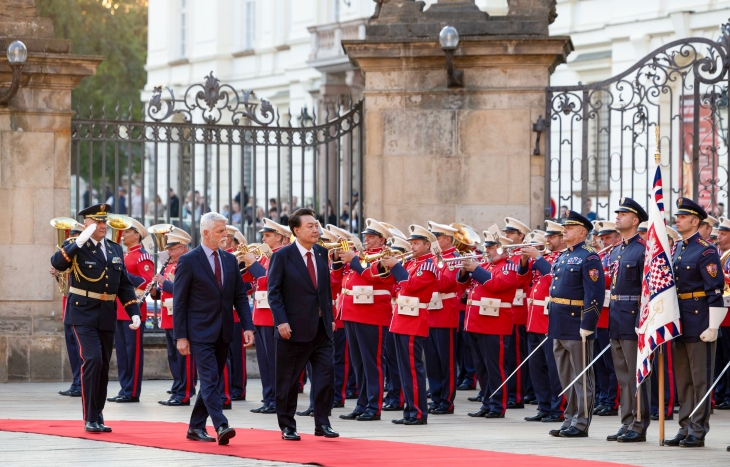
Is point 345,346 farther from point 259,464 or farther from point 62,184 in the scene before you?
point 259,464

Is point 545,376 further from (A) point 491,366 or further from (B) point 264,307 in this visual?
(B) point 264,307

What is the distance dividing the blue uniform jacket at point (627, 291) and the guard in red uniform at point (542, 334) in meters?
1.35

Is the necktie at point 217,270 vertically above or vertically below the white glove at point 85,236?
below

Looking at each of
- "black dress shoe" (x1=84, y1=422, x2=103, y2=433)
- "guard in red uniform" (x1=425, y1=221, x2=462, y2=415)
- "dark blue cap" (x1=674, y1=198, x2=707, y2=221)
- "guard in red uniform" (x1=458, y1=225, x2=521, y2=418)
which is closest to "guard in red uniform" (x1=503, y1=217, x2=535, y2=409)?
"guard in red uniform" (x1=458, y1=225, x2=521, y2=418)

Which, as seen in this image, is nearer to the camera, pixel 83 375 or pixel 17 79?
pixel 83 375

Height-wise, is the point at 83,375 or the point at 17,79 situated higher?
the point at 17,79

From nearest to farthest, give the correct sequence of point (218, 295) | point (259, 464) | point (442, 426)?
point (259, 464)
point (218, 295)
point (442, 426)

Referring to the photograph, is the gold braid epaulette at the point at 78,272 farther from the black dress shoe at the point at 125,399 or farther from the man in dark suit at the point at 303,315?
the black dress shoe at the point at 125,399

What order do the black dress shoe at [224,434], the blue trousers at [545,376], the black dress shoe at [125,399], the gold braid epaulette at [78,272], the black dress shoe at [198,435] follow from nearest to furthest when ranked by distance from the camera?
the black dress shoe at [224,434] < the black dress shoe at [198,435] < the gold braid epaulette at [78,272] < the blue trousers at [545,376] < the black dress shoe at [125,399]

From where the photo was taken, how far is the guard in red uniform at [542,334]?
1315 cm

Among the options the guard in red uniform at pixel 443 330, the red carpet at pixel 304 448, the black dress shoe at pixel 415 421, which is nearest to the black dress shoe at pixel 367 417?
the black dress shoe at pixel 415 421

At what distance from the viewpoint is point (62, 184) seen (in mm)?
15930

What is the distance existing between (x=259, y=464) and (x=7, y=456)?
5.62 ft

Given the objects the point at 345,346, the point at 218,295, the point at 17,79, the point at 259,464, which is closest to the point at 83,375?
the point at 218,295
